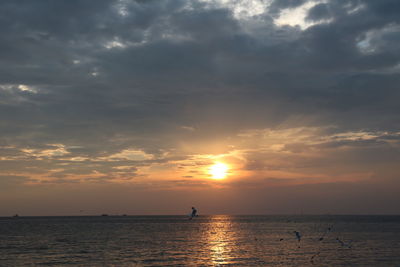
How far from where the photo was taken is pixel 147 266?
2168 inches

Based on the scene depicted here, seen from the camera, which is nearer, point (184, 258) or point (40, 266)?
point (40, 266)

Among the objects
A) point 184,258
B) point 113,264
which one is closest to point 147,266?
point 113,264

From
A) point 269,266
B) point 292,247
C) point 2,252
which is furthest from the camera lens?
point 292,247

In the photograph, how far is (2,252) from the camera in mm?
73375

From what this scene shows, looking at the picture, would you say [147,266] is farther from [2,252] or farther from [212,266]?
[2,252]

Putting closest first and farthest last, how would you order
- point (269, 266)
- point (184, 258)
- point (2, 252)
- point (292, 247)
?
point (269, 266)
point (184, 258)
point (2, 252)
point (292, 247)

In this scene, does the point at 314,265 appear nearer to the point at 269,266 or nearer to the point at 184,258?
the point at 269,266

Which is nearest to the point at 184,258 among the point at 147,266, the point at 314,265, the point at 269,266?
the point at 147,266

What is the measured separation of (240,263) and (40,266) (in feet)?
90.7

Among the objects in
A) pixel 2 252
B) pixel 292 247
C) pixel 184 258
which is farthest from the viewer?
pixel 292 247

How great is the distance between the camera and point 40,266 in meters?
55.9

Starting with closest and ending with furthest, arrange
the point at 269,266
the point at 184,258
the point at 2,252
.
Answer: the point at 269,266, the point at 184,258, the point at 2,252

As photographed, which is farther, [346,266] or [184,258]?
[184,258]

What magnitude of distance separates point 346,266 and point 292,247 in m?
24.0
